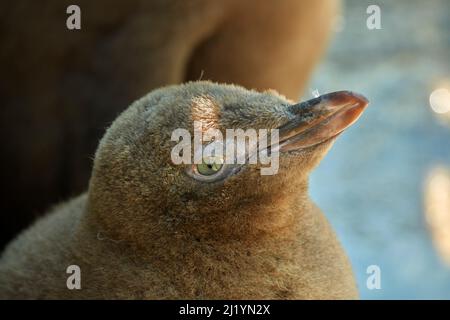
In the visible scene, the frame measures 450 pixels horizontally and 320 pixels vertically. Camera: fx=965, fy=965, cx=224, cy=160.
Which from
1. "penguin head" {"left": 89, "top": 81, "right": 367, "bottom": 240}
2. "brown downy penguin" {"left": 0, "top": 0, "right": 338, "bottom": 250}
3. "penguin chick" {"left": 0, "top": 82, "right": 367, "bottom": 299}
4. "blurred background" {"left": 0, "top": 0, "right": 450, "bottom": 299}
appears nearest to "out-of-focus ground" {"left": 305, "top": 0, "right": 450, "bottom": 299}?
"blurred background" {"left": 0, "top": 0, "right": 450, "bottom": 299}

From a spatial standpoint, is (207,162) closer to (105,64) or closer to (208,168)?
(208,168)

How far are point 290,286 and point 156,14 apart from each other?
759mm

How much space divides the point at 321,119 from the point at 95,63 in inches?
32.8

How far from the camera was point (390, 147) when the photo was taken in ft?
10.3

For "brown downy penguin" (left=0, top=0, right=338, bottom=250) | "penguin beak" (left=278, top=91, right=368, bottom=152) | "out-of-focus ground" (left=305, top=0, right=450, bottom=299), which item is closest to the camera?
"penguin beak" (left=278, top=91, right=368, bottom=152)

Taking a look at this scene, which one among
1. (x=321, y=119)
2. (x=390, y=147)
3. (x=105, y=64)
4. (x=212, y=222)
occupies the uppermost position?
(x=390, y=147)

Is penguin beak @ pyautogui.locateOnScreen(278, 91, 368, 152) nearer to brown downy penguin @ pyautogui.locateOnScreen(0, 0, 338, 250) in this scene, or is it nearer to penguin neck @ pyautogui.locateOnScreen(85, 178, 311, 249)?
penguin neck @ pyautogui.locateOnScreen(85, 178, 311, 249)

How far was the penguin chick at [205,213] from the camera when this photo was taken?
131 centimetres

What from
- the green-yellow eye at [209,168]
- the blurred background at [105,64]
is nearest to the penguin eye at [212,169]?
the green-yellow eye at [209,168]

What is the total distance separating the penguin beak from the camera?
1.27m

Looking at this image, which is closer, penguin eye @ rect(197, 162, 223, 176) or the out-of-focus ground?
penguin eye @ rect(197, 162, 223, 176)

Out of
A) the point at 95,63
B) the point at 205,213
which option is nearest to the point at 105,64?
the point at 95,63

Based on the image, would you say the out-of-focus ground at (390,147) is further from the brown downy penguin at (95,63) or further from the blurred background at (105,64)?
the brown downy penguin at (95,63)

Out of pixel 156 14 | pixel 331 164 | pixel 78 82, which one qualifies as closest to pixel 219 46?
pixel 156 14
